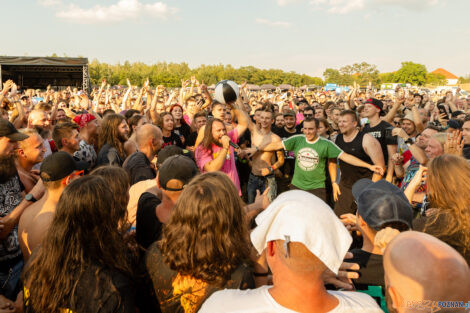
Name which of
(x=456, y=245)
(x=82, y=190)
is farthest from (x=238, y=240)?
(x=456, y=245)

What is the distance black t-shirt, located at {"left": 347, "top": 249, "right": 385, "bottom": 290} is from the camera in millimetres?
2018

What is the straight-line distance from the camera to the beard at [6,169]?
9.88 feet

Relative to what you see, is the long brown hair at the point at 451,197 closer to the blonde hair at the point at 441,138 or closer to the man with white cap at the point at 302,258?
the man with white cap at the point at 302,258

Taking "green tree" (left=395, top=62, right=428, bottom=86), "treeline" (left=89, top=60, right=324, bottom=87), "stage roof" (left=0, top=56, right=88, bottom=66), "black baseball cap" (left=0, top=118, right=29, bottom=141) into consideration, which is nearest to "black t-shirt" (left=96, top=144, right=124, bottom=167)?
"black baseball cap" (left=0, top=118, right=29, bottom=141)

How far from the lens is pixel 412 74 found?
8081 centimetres

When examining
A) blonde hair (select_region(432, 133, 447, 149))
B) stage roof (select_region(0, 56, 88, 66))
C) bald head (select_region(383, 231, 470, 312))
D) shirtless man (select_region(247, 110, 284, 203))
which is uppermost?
stage roof (select_region(0, 56, 88, 66))

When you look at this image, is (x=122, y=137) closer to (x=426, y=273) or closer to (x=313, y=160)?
(x=313, y=160)

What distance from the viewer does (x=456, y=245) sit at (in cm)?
241

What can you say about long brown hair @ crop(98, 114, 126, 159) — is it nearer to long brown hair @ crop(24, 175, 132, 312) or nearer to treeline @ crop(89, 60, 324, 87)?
long brown hair @ crop(24, 175, 132, 312)

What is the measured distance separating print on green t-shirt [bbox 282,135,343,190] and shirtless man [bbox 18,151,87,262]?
3.75 m

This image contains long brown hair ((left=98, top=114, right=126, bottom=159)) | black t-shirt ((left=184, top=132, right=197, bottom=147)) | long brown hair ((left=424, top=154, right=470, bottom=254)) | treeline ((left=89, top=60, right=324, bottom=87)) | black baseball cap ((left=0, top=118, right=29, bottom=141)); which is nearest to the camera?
long brown hair ((left=424, top=154, right=470, bottom=254))

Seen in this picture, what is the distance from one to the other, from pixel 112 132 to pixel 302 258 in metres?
4.19

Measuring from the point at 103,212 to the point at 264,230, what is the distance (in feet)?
3.45

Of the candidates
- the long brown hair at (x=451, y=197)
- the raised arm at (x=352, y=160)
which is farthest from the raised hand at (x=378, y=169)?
the long brown hair at (x=451, y=197)
